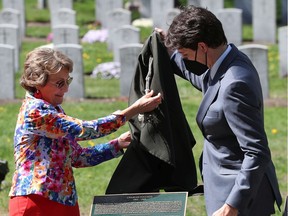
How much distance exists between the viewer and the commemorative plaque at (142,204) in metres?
5.20

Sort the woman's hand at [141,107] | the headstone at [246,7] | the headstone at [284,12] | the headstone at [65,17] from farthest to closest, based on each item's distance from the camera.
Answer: the headstone at [246,7], the headstone at [284,12], the headstone at [65,17], the woman's hand at [141,107]

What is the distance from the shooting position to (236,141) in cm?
489

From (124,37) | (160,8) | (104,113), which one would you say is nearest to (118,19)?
(160,8)

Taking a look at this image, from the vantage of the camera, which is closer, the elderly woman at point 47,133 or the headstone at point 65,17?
the elderly woman at point 47,133

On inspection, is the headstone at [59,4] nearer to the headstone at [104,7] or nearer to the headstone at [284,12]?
the headstone at [104,7]

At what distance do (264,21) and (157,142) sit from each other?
1445cm

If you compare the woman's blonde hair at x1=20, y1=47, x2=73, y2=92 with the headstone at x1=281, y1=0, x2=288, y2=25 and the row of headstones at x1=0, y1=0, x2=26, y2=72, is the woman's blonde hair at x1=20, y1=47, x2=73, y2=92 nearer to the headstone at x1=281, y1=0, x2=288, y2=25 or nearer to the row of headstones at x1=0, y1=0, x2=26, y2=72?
the row of headstones at x1=0, y1=0, x2=26, y2=72

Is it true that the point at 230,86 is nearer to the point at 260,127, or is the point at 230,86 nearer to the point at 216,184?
the point at 260,127

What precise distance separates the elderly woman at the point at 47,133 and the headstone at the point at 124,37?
11.5 metres

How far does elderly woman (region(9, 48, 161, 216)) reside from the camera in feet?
16.9

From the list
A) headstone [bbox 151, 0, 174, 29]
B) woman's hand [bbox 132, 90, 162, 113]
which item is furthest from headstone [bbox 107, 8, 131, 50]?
woman's hand [bbox 132, 90, 162, 113]

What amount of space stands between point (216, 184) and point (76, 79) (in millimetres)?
8974

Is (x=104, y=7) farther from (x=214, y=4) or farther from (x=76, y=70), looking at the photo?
(x=76, y=70)

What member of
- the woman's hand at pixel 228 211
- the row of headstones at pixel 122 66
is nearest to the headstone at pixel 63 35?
the row of headstones at pixel 122 66
